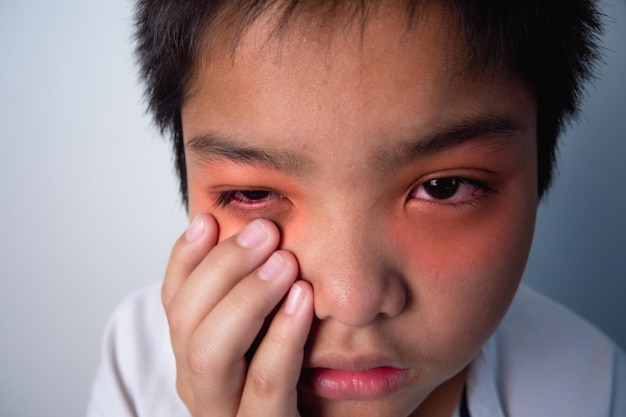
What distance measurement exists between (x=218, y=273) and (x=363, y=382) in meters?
0.19

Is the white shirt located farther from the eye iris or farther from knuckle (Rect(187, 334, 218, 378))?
the eye iris

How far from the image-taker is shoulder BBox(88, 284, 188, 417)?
87 centimetres

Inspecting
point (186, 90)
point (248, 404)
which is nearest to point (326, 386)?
point (248, 404)

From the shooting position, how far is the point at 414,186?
0.55 metres

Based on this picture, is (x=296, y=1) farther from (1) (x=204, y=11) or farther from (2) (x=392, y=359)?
(2) (x=392, y=359)

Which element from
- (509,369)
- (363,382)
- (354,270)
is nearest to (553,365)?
(509,369)

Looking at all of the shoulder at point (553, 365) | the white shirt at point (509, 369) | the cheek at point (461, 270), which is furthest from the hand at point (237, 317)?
the shoulder at point (553, 365)

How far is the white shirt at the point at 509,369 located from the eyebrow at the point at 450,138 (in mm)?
432

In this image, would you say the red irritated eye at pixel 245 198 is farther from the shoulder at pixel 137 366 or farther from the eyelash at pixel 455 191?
the shoulder at pixel 137 366

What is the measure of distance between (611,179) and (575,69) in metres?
0.52

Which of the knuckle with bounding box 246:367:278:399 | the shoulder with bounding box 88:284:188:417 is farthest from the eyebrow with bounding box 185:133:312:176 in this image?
the shoulder with bounding box 88:284:188:417

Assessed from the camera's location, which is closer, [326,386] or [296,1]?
[296,1]

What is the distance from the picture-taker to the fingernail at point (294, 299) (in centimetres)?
56

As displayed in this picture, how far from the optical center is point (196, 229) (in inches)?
25.5
